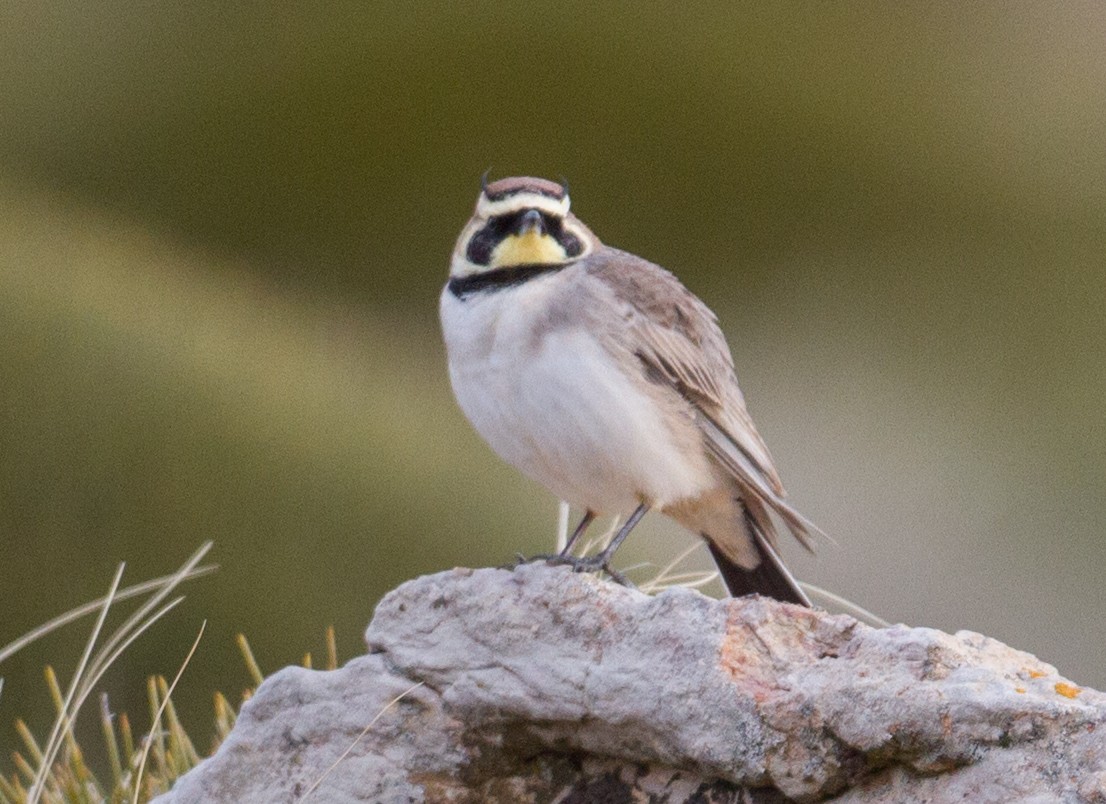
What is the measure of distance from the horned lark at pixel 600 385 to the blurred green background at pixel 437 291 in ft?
9.60

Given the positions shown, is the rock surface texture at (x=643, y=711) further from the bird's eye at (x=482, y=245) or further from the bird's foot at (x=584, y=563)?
the bird's eye at (x=482, y=245)

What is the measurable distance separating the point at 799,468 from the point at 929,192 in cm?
368

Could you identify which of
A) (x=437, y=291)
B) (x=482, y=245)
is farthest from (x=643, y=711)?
(x=437, y=291)

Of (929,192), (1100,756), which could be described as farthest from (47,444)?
(929,192)

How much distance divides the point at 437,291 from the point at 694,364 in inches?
218

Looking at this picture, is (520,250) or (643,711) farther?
(520,250)

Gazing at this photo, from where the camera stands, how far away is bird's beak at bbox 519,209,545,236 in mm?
5035

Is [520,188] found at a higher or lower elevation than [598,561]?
higher

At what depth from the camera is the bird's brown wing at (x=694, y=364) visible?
516 centimetres

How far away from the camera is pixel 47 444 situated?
28.0 ft

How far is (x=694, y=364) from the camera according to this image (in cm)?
529

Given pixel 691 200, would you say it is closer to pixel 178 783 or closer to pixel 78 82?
pixel 78 82

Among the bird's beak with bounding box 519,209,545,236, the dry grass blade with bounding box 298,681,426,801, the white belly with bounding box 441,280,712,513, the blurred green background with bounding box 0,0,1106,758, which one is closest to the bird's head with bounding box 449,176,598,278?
the bird's beak with bounding box 519,209,545,236

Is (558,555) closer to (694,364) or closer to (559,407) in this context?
(559,407)
